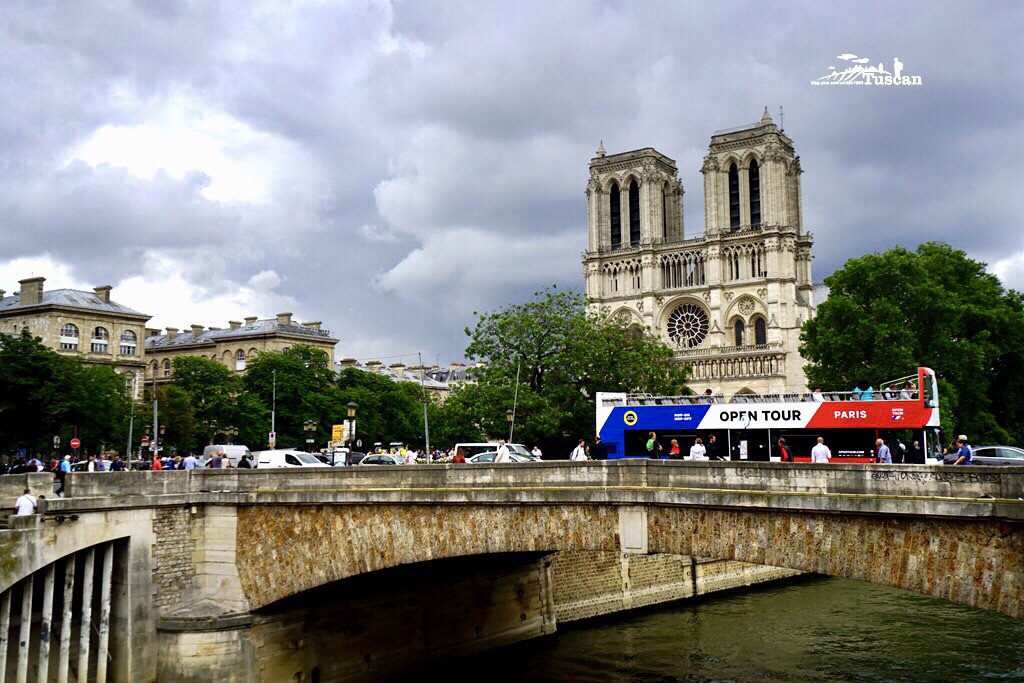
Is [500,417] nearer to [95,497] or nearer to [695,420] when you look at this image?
[695,420]

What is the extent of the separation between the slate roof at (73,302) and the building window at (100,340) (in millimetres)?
2059

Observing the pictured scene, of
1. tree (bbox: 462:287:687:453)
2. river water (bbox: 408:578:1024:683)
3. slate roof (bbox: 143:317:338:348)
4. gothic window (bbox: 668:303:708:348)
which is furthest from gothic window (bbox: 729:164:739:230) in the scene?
river water (bbox: 408:578:1024:683)

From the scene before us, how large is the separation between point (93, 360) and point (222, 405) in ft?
55.4

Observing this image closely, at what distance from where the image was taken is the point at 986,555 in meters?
18.4

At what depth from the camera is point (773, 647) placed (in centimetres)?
3403

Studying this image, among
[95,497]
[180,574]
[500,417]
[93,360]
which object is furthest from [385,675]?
[93,360]

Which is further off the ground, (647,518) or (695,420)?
(695,420)

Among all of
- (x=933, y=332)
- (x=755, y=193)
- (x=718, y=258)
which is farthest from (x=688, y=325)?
(x=933, y=332)

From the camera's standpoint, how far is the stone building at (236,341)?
113312mm

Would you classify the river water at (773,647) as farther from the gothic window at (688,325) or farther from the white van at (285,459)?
the gothic window at (688,325)

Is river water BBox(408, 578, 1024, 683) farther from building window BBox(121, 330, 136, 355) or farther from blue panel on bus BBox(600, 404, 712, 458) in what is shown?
building window BBox(121, 330, 136, 355)

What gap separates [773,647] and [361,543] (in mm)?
15037

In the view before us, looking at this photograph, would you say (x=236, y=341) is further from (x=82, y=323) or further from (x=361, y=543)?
(x=361, y=543)

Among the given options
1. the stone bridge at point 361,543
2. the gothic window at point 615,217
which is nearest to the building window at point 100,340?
the gothic window at point 615,217
